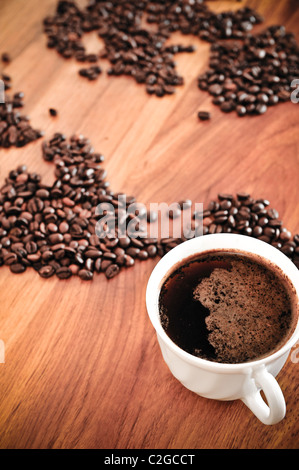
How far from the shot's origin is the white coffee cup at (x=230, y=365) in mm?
666

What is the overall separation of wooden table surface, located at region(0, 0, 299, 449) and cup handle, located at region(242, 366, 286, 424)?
14 centimetres

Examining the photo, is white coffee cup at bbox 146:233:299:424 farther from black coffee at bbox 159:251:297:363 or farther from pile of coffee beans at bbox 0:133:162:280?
pile of coffee beans at bbox 0:133:162:280

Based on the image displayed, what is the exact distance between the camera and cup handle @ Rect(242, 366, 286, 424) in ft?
2.09

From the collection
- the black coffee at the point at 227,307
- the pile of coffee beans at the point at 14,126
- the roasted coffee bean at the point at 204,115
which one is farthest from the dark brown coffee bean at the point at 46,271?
the roasted coffee bean at the point at 204,115

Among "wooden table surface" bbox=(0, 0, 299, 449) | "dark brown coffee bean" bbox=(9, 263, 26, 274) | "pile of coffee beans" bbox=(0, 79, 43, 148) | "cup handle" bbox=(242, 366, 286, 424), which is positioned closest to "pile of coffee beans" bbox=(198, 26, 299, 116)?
"wooden table surface" bbox=(0, 0, 299, 449)

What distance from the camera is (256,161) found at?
1.29 m

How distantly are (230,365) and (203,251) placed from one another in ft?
0.87

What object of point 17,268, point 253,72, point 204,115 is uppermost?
point 253,72

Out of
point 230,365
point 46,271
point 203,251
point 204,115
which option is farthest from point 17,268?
point 204,115

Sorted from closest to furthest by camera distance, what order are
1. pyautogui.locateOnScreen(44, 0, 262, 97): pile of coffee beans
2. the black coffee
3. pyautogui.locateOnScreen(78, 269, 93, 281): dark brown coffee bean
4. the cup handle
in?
the cup handle → the black coffee → pyautogui.locateOnScreen(78, 269, 93, 281): dark brown coffee bean → pyautogui.locateOnScreen(44, 0, 262, 97): pile of coffee beans

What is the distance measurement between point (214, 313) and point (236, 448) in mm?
244

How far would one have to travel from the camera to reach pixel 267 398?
0.64 m

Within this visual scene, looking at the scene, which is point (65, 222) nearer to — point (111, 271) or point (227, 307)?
point (111, 271)
